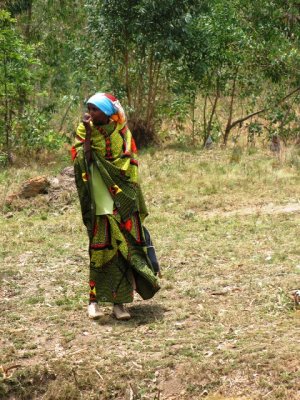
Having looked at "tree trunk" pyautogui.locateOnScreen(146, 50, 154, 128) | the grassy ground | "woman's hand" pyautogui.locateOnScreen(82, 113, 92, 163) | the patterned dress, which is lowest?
the grassy ground

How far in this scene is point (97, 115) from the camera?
4.55 metres

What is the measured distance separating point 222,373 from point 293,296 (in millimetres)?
1121

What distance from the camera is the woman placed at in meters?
4.64

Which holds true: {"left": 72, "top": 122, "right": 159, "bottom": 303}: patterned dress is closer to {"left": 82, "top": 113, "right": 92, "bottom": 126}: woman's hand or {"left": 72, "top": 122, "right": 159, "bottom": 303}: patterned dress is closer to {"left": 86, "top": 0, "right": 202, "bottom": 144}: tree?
{"left": 82, "top": 113, "right": 92, "bottom": 126}: woman's hand

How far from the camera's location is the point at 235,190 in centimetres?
908

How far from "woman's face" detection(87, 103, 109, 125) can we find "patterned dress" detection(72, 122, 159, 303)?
4 cm

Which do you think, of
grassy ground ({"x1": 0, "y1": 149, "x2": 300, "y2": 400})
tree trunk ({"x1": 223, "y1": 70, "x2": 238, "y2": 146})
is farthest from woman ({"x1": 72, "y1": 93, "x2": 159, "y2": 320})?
tree trunk ({"x1": 223, "y1": 70, "x2": 238, "y2": 146})

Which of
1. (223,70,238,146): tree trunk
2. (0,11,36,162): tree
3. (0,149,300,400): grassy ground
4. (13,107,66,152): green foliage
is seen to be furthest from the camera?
(223,70,238,146): tree trunk

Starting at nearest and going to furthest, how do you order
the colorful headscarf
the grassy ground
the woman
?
the grassy ground
the colorful headscarf
the woman

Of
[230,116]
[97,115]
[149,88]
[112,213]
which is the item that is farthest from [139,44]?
[112,213]

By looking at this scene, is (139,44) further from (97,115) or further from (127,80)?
(97,115)

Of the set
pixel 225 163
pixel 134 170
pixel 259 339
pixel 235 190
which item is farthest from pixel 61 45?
pixel 259 339

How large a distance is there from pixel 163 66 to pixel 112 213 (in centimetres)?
825

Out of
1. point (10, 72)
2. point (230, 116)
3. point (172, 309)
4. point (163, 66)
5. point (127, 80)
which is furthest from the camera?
point (163, 66)
